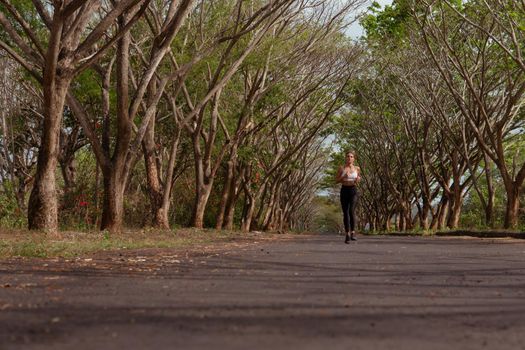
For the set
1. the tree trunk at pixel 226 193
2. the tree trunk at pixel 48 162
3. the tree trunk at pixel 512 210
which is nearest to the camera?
the tree trunk at pixel 48 162

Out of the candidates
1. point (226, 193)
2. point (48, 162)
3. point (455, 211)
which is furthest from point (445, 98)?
point (48, 162)

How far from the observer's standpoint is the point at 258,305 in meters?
5.32

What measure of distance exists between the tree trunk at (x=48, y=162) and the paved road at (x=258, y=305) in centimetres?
464

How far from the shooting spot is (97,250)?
426 inches

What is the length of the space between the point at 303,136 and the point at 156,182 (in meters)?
16.1

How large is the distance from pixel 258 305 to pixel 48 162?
893cm

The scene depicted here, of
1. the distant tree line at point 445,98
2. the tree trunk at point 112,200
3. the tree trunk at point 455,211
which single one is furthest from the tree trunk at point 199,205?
the tree trunk at point 455,211

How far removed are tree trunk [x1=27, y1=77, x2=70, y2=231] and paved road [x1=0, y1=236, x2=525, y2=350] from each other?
4.64m

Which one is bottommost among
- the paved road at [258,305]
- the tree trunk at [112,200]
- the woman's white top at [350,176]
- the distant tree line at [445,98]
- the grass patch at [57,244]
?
the paved road at [258,305]

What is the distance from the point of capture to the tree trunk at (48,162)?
515 inches

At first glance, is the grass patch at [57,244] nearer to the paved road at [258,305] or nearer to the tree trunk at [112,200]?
the tree trunk at [112,200]

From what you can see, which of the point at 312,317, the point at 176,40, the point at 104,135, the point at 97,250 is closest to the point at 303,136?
the point at 176,40

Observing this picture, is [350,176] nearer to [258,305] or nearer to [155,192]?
[155,192]

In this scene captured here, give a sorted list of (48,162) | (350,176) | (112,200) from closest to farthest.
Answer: (48,162), (350,176), (112,200)
